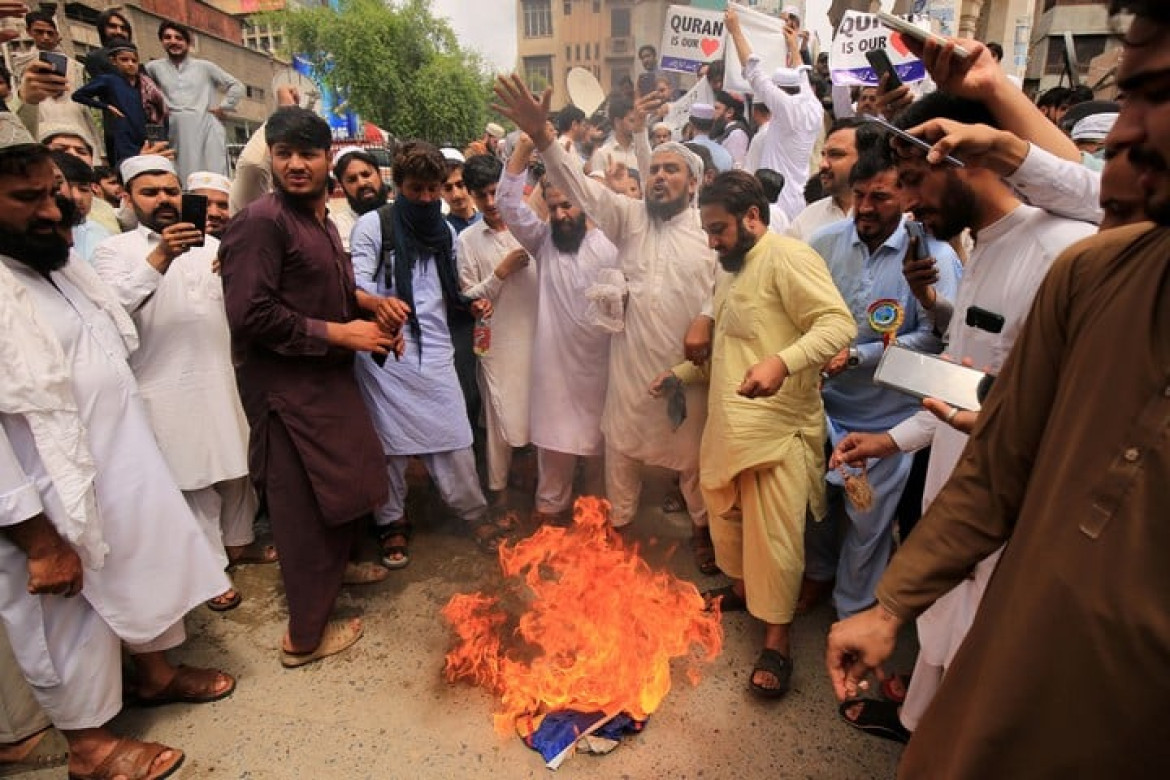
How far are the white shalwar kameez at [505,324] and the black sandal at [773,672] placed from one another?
2.13 meters

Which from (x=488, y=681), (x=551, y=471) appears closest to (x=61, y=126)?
(x=551, y=471)

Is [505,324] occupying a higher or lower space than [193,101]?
lower

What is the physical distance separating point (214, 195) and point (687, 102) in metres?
5.08

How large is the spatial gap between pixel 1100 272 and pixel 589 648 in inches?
93.8

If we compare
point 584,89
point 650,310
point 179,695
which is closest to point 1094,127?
point 650,310

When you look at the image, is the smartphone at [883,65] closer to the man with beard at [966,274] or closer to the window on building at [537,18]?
the man with beard at [966,274]

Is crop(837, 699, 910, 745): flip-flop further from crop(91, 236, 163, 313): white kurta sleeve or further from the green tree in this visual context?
the green tree

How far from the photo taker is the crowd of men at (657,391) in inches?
45.4

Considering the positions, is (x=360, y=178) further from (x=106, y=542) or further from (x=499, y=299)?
(x=106, y=542)

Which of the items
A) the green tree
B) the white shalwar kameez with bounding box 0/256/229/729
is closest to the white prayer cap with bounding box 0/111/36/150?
the white shalwar kameez with bounding box 0/256/229/729

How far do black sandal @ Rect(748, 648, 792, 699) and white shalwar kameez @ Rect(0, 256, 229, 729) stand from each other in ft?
8.30

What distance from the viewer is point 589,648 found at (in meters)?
2.91

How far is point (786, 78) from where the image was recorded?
19.8 ft

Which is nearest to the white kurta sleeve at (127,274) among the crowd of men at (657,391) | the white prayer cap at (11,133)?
the crowd of men at (657,391)
